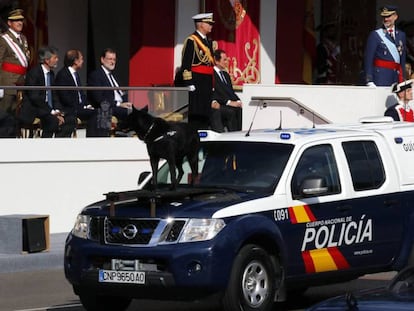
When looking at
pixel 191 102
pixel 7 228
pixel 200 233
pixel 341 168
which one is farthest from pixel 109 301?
pixel 191 102

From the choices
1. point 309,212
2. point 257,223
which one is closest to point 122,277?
point 257,223

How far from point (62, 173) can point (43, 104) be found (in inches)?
43.6

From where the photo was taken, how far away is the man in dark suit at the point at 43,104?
55.0 feet

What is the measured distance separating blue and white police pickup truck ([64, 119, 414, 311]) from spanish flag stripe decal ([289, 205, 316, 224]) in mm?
13

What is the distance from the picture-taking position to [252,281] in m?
10.6

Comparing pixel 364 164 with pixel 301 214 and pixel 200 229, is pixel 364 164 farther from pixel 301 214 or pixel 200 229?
pixel 200 229

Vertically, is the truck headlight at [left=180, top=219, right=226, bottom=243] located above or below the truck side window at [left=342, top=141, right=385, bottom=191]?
below

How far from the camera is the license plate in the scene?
10.4 metres

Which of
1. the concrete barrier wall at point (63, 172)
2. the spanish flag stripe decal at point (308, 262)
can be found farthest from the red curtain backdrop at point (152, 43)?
the spanish flag stripe decal at point (308, 262)


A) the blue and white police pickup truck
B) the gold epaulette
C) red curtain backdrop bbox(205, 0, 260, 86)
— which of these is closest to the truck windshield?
the blue and white police pickup truck

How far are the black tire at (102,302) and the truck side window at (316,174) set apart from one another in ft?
6.30

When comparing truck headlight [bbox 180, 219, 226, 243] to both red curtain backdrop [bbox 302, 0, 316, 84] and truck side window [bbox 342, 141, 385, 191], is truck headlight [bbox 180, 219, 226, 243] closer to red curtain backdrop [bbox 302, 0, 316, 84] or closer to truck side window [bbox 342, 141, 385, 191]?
truck side window [bbox 342, 141, 385, 191]

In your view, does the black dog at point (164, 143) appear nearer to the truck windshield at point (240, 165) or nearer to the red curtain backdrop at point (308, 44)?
the truck windshield at point (240, 165)

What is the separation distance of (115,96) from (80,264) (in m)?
6.80
